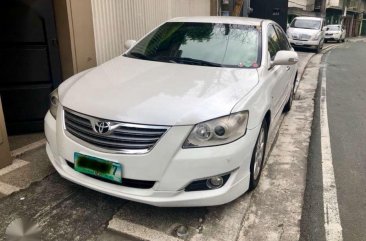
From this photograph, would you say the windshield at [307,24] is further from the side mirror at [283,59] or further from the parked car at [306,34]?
the side mirror at [283,59]

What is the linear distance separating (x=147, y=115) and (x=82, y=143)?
1.89 feet

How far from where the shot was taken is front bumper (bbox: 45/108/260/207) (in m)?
2.53

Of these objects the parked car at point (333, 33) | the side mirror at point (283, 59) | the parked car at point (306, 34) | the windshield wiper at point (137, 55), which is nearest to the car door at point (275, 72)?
the side mirror at point (283, 59)

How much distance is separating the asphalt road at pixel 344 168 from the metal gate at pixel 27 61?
132 inches

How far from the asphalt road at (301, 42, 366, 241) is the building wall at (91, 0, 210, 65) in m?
3.26

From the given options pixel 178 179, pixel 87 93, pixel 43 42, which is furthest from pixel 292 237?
pixel 43 42

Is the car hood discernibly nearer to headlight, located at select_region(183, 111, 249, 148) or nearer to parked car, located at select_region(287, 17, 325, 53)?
headlight, located at select_region(183, 111, 249, 148)

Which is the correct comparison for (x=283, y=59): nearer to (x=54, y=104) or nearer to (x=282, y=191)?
(x=282, y=191)

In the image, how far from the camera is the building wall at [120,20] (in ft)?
17.2

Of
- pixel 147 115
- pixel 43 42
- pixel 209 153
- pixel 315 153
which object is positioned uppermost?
pixel 43 42

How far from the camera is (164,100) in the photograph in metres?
2.75

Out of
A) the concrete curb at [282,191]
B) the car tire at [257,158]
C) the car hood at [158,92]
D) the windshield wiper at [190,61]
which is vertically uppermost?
the windshield wiper at [190,61]

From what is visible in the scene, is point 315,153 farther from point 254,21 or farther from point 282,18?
point 282,18

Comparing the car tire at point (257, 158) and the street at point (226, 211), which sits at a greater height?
the car tire at point (257, 158)
